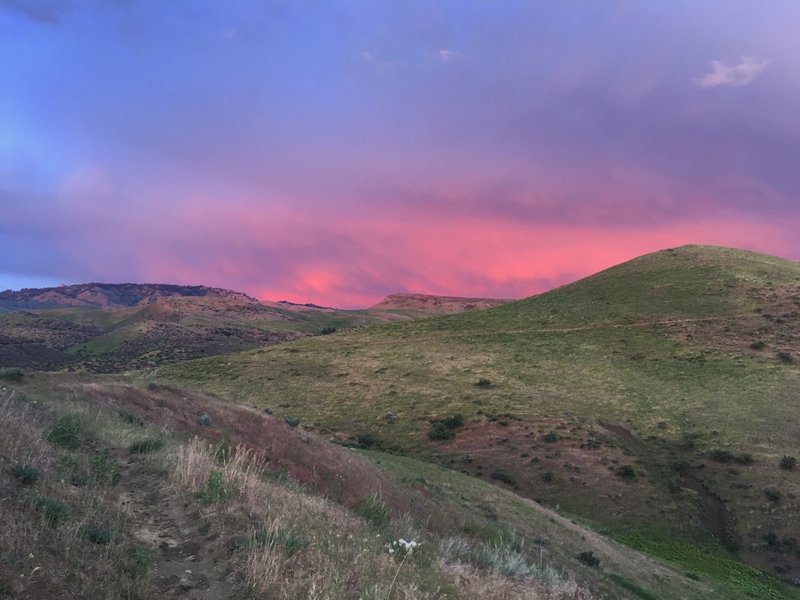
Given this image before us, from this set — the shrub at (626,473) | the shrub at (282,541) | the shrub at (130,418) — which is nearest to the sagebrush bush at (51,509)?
the shrub at (282,541)

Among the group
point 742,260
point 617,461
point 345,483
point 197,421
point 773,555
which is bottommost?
point 773,555

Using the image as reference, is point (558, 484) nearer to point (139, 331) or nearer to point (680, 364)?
point (680, 364)

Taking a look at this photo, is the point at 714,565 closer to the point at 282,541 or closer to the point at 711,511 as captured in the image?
the point at 711,511

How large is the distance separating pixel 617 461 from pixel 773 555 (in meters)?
10.7

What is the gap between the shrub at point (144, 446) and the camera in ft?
34.8

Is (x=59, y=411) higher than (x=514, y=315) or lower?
lower

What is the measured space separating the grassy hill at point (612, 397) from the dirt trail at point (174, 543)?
23.8 metres

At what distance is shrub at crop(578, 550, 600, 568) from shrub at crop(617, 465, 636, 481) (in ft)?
60.1

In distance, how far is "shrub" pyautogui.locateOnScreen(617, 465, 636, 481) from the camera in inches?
1358

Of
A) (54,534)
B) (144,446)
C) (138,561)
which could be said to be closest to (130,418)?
(144,446)

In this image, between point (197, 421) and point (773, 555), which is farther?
point (773, 555)

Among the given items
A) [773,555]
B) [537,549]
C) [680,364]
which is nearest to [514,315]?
[680,364]

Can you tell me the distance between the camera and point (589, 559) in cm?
1808

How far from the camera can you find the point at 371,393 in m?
54.7
